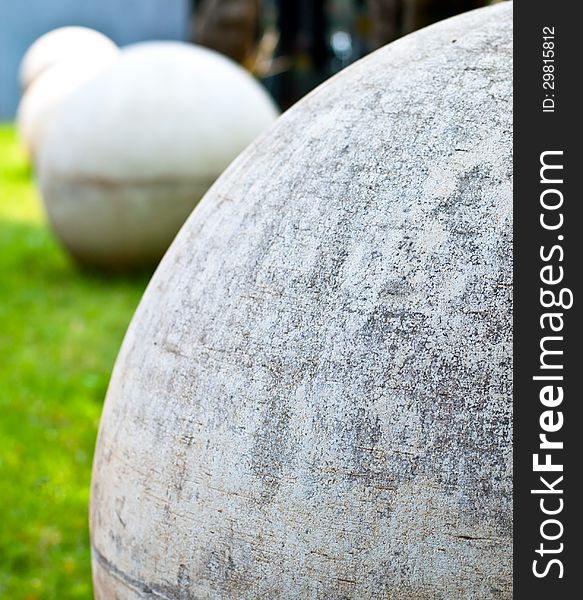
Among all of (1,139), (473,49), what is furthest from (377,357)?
(1,139)

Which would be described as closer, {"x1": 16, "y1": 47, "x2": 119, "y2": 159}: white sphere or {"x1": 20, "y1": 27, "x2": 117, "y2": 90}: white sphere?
{"x1": 16, "y1": 47, "x2": 119, "y2": 159}: white sphere

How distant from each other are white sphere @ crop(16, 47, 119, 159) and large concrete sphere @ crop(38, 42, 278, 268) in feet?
17.8

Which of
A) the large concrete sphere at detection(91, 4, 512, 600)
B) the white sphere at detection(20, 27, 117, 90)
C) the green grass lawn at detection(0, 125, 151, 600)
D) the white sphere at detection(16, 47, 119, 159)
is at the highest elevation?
the white sphere at detection(20, 27, 117, 90)

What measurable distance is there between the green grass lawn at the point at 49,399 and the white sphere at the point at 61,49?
6.36 m

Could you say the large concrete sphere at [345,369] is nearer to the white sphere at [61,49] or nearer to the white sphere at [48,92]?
the white sphere at [48,92]

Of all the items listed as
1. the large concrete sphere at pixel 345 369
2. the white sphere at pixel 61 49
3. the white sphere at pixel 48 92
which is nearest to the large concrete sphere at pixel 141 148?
the white sphere at pixel 48 92

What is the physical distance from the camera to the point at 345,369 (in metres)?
2.31

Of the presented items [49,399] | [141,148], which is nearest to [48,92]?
[141,148]

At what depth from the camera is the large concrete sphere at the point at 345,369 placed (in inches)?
88.0

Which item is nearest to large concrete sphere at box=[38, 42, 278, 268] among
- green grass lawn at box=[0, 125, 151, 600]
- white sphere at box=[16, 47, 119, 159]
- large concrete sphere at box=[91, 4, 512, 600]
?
green grass lawn at box=[0, 125, 151, 600]

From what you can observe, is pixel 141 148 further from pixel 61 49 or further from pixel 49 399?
pixel 61 49

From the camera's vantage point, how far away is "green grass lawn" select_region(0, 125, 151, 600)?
15.3 feet

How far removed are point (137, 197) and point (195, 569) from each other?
665 centimetres

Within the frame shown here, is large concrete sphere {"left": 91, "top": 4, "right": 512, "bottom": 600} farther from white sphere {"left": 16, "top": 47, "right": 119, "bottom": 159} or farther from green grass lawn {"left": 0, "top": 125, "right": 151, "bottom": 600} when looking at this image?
white sphere {"left": 16, "top": 47, "right": 119, "bottom": 159}
